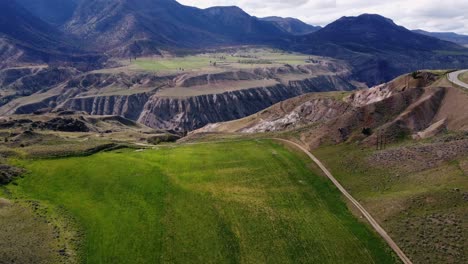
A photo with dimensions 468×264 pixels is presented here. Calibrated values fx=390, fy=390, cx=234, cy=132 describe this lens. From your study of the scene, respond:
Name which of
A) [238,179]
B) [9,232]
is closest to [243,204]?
[238,179]

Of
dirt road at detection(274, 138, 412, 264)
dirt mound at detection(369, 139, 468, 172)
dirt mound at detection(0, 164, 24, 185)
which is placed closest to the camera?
dirt road at detection(274, 138, 412, 264)

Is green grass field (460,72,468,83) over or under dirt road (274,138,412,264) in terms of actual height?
over

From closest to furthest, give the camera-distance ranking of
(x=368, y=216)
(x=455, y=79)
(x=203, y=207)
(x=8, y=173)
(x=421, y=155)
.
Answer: (x=368, y=216)
(x=203, y=207)
(x=421, y=155)
(x=8, y=173)
(x=455, y=79)

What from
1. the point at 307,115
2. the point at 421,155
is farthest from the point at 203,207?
the point at 307,115

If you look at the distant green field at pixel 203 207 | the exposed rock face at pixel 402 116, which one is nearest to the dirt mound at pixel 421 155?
the exposed rock face at pixel 402 116

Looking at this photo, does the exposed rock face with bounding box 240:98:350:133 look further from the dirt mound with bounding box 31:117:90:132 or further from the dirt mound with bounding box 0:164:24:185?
the dirt mound with bounding box 0:164:24:185

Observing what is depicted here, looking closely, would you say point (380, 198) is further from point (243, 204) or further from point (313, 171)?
point (243, 204)

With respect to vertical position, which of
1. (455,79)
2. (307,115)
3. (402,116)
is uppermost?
(455,79)

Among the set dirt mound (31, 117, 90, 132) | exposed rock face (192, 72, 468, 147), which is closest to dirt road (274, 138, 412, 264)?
exposed rock face (192, 72, 468, 147)

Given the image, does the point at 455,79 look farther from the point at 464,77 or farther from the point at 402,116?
the point at 402,116
